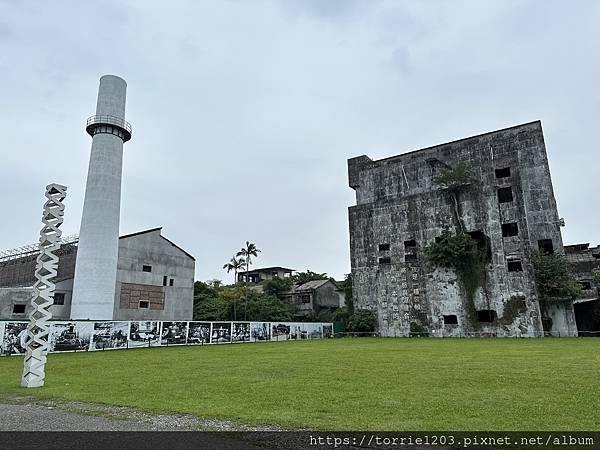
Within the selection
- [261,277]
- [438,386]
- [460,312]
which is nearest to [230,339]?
[460,312]

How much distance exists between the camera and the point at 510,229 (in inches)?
1463

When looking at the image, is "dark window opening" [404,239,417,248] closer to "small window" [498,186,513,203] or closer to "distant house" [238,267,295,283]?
"small window" [498,186,513,203]

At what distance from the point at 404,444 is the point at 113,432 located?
430 centimetres

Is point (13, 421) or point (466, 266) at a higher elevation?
point (466, 266)

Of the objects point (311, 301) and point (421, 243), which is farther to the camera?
point (311, 301)

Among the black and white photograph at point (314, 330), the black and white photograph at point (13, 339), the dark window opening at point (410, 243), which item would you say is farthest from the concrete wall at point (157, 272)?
the dark window opening at point (410, 243)

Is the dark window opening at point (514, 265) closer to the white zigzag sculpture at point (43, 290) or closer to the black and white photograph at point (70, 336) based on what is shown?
the black and white photograph at point (70, 336)

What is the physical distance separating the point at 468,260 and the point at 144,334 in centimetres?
2752

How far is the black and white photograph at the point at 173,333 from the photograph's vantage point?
30109mm

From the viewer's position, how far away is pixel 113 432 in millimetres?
6379

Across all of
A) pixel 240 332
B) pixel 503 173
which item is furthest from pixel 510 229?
pixel 240 332

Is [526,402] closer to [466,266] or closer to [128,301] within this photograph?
[466,266]

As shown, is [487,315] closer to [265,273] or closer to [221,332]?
[221,332]

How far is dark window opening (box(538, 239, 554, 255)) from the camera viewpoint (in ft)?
126
